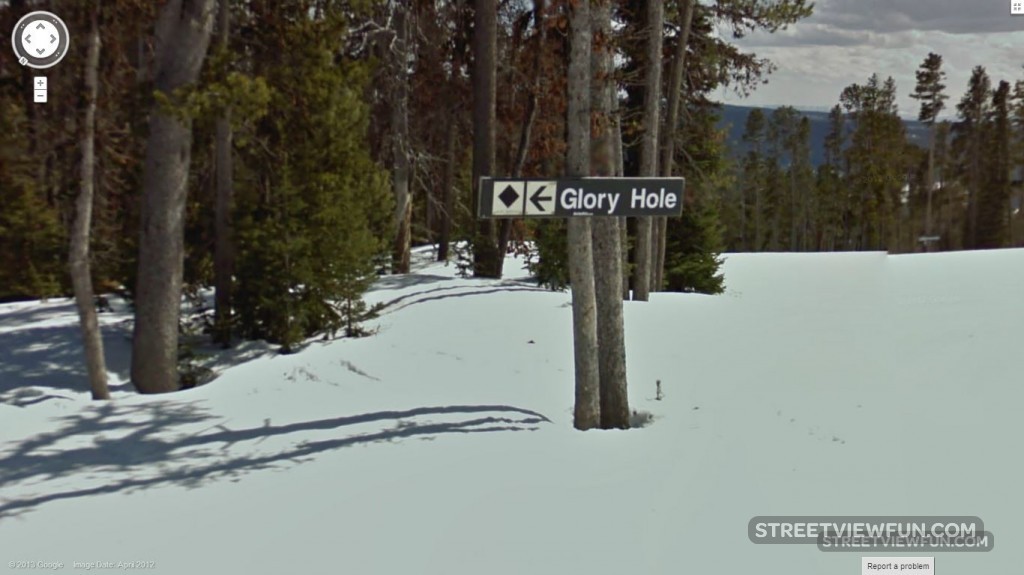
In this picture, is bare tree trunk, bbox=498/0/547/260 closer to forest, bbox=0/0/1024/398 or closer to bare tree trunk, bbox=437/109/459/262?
forest, bbox=0/0/1024/398

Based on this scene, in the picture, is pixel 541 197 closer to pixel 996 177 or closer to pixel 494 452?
pixel 494 452

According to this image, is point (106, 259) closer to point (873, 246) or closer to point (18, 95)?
point (18, 95)

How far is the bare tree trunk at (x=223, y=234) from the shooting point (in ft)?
37.7

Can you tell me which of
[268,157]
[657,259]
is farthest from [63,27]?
[657,259]

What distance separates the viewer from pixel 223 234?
461 inches

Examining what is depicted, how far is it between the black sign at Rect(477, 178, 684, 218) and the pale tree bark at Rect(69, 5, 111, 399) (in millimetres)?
5183

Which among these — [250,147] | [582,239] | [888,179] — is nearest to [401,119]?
[250,147]

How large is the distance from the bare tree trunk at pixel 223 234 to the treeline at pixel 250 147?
1.1 inches

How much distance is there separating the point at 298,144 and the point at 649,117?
684 cm

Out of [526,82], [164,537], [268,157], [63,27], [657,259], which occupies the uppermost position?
[526,82]

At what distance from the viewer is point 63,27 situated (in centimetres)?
881

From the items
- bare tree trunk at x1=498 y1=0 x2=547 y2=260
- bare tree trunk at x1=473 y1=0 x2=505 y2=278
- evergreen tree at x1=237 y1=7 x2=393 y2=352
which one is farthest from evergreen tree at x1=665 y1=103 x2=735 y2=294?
evergreen tree at x1=237 y1=7 x2=393 y2=352

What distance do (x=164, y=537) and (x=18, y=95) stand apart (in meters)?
7.09

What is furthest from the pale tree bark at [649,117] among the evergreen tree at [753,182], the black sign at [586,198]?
the evergreen tree at [753,182]
